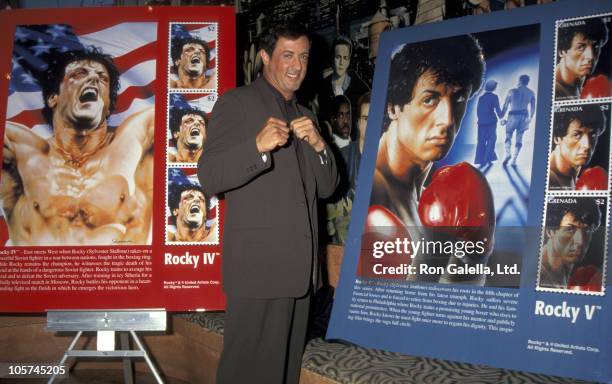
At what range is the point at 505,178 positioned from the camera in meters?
1.90

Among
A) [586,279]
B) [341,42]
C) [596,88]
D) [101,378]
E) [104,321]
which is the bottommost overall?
[101,378]

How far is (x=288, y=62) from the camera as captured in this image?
6.39ft

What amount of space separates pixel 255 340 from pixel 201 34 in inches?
55.5

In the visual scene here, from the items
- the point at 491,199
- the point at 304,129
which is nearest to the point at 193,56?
the point at 304,129

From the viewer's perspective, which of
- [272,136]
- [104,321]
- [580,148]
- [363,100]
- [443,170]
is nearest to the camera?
[272,136]

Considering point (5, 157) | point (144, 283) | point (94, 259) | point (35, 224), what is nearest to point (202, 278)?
point (144, 283)

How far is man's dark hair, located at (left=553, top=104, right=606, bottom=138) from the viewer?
176 cm

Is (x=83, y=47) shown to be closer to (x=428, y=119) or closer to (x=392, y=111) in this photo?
(x=392, y=111)

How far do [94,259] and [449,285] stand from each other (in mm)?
1491

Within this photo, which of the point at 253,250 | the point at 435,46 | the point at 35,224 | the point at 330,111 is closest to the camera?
the point at 253,250

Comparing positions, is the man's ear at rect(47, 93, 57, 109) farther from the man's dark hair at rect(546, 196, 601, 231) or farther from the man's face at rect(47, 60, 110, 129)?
the man's dark hair at rect(546, 196, 601, 231)

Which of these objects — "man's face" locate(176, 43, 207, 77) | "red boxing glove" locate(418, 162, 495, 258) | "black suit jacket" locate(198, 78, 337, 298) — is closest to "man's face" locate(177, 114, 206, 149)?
"man's face" locate(176, 43, 207, 77)

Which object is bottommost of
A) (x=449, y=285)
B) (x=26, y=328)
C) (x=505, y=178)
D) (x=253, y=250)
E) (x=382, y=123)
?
(x=26, y=328)

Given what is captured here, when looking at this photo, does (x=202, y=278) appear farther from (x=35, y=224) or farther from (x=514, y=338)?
(x=514, y=338)
